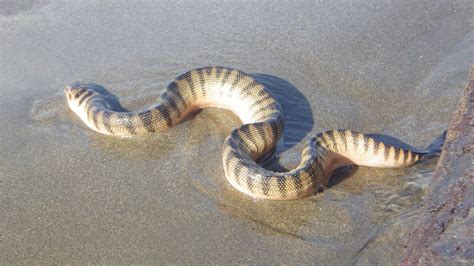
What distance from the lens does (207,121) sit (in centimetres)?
828

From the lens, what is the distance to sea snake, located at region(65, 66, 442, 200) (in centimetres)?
655

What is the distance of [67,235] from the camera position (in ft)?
19.6

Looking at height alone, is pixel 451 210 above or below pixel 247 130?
above

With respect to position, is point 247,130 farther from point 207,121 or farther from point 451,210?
point 451,210

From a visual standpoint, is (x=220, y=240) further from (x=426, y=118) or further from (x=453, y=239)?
(x=426, y=118)

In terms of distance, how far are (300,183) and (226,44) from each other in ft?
13.0

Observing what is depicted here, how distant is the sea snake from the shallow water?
171mm

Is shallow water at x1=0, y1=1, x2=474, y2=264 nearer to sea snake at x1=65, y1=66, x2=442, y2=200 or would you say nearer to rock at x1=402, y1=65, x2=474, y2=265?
sea snake at x1=65, y1=66, x2=442, y2=200

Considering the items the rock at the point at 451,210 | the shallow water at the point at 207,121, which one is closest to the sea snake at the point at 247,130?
the shallow water at the point at 207,121

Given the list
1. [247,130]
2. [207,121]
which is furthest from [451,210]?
[207,121]

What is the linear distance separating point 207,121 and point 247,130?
1095 mm

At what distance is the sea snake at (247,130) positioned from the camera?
21.5 feet

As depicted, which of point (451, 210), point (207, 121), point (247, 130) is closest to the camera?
point (451, 210)

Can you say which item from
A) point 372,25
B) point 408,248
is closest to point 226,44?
point 372,25
